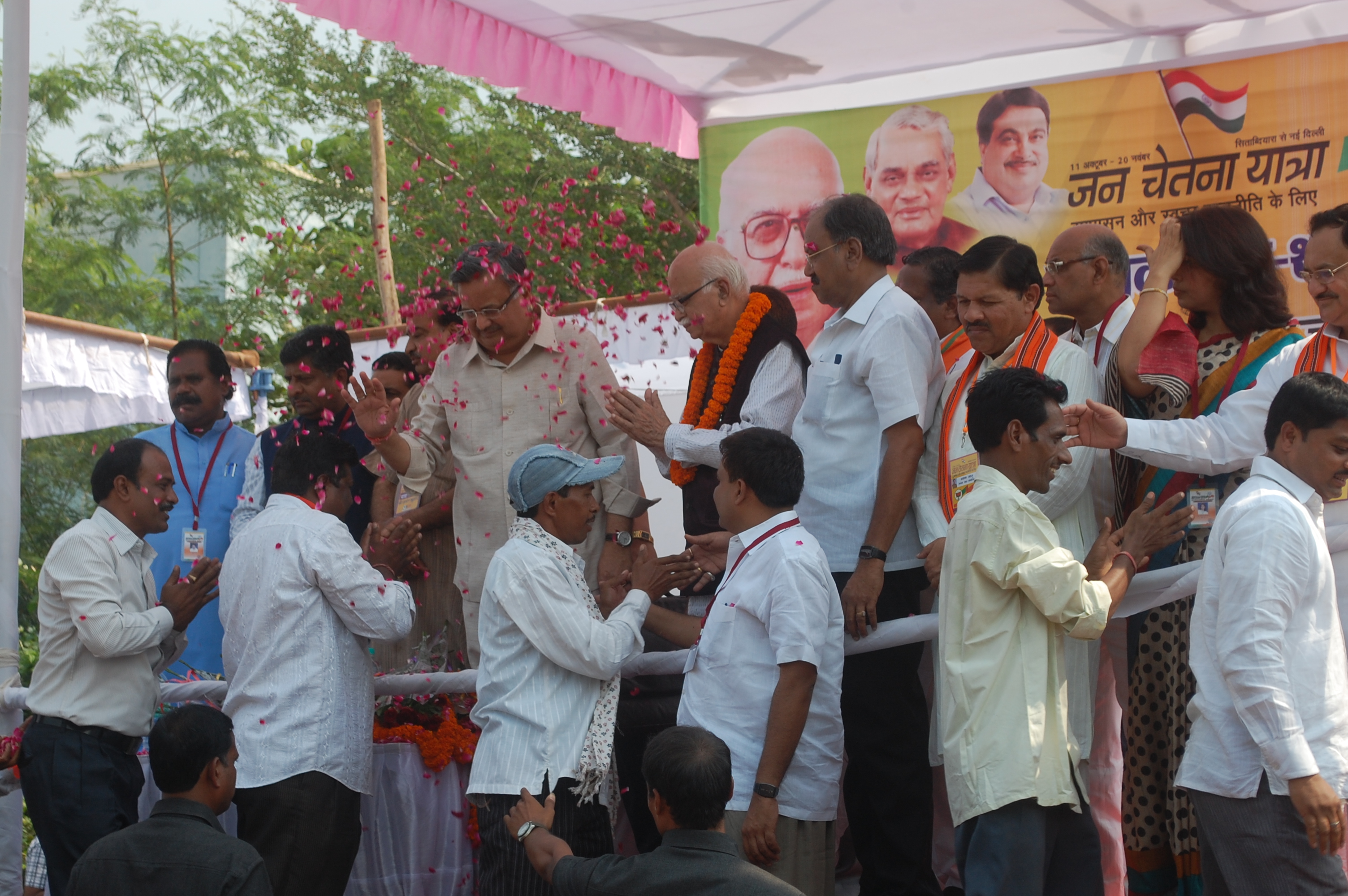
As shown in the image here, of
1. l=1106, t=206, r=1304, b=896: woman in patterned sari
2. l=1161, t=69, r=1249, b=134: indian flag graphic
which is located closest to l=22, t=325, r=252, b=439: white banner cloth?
l=1161, t=69, r=1249, b=134: indian flag graphic

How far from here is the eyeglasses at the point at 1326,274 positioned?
3451 millimetres

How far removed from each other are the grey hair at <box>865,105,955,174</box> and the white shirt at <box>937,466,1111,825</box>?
3933 mm

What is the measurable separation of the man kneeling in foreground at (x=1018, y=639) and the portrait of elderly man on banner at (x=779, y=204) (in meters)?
3.66

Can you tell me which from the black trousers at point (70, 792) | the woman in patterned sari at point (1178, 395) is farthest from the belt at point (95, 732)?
the woman in patterned sari at point (1178, 395)

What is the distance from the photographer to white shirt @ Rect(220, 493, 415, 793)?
12.6 ft

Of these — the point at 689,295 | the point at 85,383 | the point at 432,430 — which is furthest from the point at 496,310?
the point at 85,383

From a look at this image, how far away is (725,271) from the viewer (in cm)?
453

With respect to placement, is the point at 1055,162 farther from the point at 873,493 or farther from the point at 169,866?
the point at 169,866

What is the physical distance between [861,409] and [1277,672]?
150 centimetres

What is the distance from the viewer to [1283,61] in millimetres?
6113

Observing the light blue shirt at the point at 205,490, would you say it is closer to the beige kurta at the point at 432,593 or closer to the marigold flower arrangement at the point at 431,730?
the beige kurta at the point at 432,593

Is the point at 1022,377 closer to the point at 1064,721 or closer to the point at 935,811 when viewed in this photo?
the point at 1064,721

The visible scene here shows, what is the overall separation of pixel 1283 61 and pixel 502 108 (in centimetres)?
1179

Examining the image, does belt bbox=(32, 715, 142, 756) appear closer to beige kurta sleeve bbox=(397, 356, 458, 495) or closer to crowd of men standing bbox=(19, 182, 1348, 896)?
crowd of men standing bbox=(19, 182, 1348, 896)
